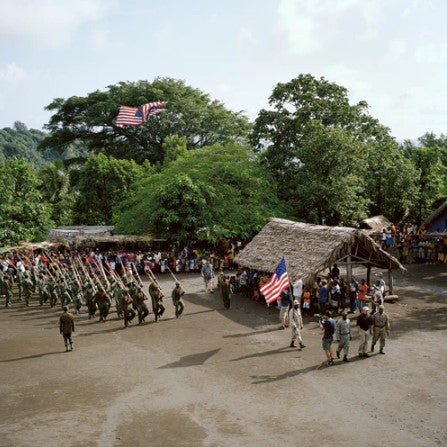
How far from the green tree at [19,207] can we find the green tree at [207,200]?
545 centimetres

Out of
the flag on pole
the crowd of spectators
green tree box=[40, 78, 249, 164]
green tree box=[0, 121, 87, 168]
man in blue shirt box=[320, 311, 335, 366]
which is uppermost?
green tree box=[0, 121, 87, 168]

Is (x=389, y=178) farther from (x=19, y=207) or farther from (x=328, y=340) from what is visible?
(x=19, y=207)

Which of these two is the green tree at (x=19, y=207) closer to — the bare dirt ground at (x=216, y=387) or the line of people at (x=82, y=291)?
the line of people at (x=82, y=291)

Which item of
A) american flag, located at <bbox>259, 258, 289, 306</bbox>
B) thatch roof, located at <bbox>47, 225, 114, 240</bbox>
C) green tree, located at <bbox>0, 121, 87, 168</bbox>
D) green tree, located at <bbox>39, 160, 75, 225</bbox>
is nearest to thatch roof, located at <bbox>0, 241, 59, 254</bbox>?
thatch roof, located at <bbox>47, 225, 114, 240</bbox>

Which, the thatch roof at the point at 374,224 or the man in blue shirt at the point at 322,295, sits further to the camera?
the thatch roof at the point at 374,224

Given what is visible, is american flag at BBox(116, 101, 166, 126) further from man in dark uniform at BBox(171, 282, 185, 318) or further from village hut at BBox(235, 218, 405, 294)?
man in dark uniform at BBox(171, 282, 185, 318)

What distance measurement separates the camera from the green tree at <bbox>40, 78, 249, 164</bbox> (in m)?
50.9

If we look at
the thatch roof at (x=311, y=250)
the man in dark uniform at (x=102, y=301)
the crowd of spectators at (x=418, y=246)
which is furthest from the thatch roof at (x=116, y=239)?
the crowd of spectators at (x=418, y=246)

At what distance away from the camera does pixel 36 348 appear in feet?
53.6

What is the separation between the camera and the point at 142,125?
169 feet

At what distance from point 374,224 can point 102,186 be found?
20896mm

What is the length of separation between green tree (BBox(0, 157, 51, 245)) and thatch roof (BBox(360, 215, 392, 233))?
2147 cm

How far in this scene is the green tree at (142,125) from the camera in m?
50.9

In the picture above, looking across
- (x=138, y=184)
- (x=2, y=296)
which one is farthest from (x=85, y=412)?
(x=138, y=184)
